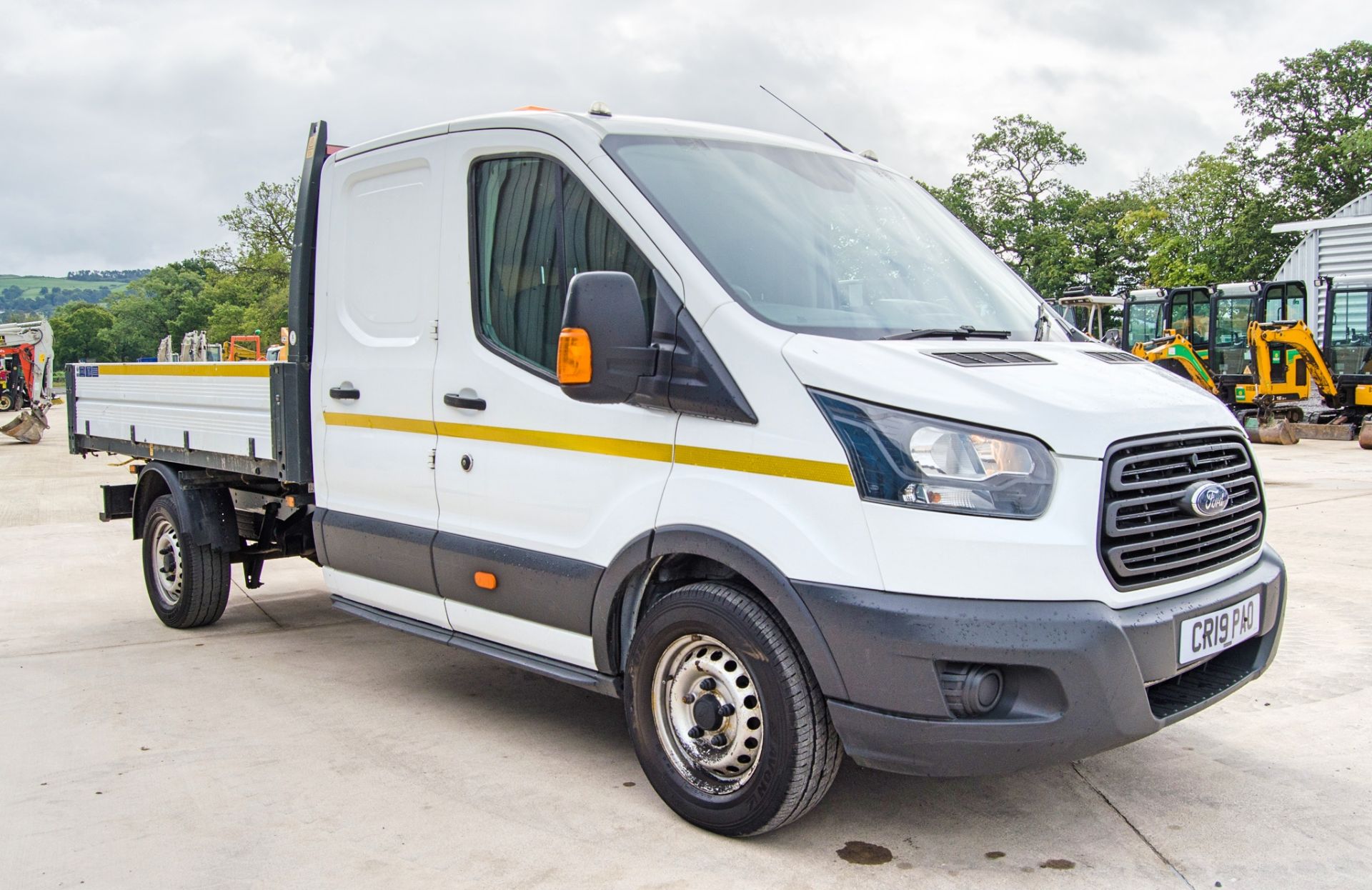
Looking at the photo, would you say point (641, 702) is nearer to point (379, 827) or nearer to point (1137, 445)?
point (379, 827)

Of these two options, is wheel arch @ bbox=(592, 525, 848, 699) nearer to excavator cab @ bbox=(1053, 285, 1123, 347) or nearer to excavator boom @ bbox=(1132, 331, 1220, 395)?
excavator cab @ bbox=(1053, 285, 1123, 347)

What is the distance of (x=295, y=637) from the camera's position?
6.41 m

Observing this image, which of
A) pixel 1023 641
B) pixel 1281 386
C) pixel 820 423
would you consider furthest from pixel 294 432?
pixel 1281 386

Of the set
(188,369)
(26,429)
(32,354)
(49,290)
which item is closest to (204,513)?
(188,369)

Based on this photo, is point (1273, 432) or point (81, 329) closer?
point (1273, 432)

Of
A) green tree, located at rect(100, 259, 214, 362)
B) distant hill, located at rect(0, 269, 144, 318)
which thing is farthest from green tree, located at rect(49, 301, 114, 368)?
distant hill, located at rect(0, 269, 144, 318)

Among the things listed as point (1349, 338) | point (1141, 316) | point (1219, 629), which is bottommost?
point (1219, 629)

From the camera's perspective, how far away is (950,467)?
3.05 m

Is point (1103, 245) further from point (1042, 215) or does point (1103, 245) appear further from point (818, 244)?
point (818, 244)

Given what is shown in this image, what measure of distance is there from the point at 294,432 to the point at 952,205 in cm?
5611

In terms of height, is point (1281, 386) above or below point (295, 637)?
above

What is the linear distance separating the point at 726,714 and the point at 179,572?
4150 millimetres

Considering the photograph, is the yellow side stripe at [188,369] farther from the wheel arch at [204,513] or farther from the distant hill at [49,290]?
the distant hill at [49,290]

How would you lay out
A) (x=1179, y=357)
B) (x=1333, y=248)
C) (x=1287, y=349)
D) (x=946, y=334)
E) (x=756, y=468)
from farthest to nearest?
1. (x=1333, y=248)
2. (x=1287, y=349)
3. (x=1179, y=357)
4. (x=946, y=334)
5. (x=756, y=468)
